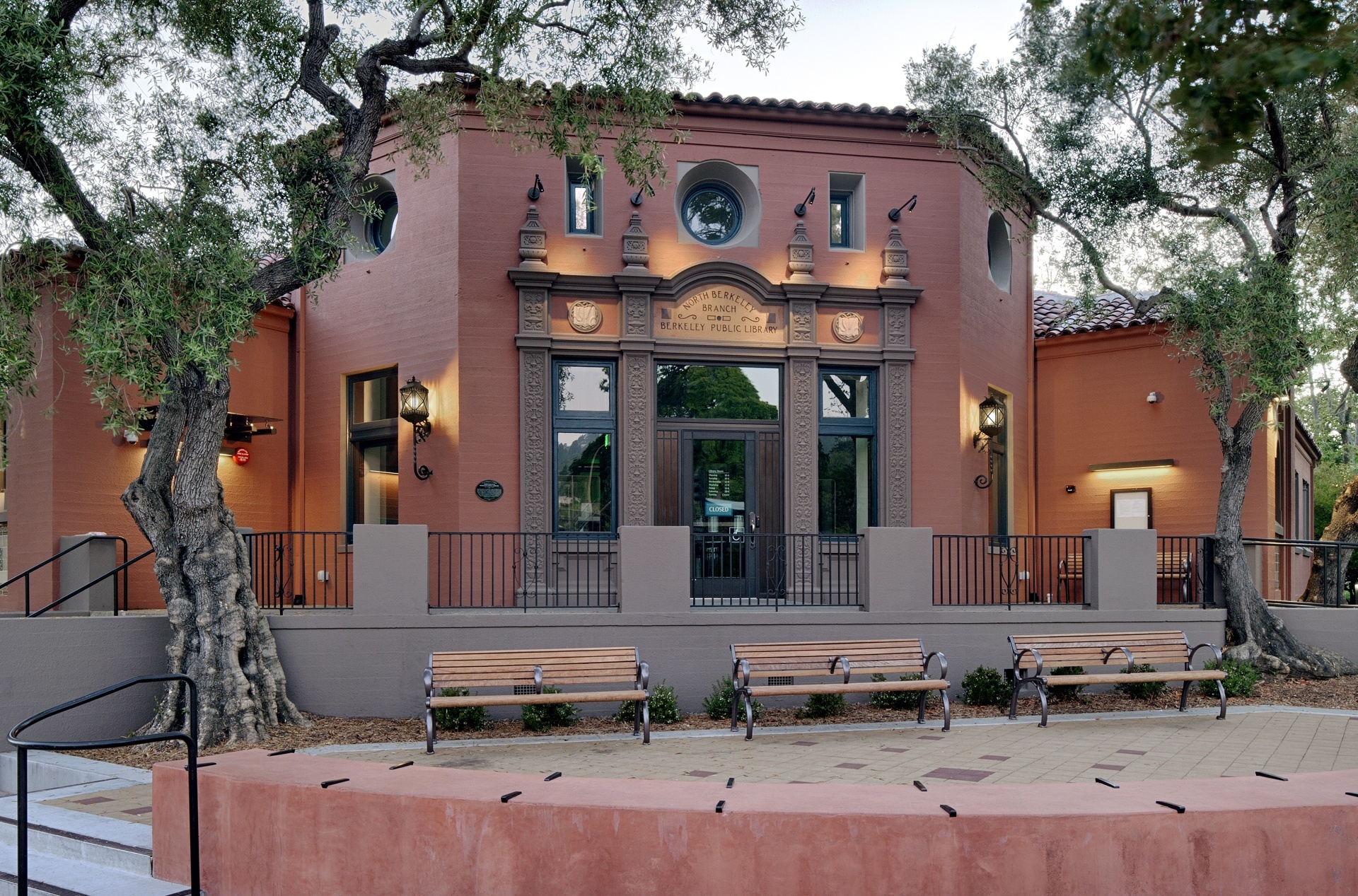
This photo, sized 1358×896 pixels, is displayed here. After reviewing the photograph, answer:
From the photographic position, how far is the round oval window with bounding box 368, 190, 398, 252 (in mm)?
14047

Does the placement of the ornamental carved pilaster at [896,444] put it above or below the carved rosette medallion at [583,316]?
below

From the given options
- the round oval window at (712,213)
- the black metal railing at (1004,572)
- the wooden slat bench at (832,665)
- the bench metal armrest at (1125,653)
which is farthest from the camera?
the round oval window at (712,213)

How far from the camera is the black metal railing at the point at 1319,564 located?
1314 cm

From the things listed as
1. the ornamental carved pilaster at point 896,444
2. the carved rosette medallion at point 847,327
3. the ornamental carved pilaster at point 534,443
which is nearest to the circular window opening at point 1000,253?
the ornamental carved pilaster at point 896,444

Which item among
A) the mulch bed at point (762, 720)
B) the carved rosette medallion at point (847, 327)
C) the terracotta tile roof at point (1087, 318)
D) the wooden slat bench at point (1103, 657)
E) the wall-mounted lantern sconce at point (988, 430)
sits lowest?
the mulch bed at point (762, 720)

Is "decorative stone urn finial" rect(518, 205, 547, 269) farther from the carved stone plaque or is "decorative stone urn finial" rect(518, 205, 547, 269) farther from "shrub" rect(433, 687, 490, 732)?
"shrub" rect(433, 687, 490, 732)

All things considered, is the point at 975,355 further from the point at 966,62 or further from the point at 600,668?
the point at 600,668

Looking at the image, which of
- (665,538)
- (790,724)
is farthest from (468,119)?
(790,724)

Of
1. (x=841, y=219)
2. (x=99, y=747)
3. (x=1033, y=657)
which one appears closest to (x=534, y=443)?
A: (x=841, y=219)

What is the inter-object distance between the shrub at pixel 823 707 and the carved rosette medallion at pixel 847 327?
203 inches

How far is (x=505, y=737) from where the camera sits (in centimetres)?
957

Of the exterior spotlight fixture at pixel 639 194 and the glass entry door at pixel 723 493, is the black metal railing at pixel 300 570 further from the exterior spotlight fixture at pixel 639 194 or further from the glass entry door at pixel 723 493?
the exterior spotlight fixture at pixel 639 194

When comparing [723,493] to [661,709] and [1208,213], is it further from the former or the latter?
[1208,213]

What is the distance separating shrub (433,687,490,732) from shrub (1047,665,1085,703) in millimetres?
6045
